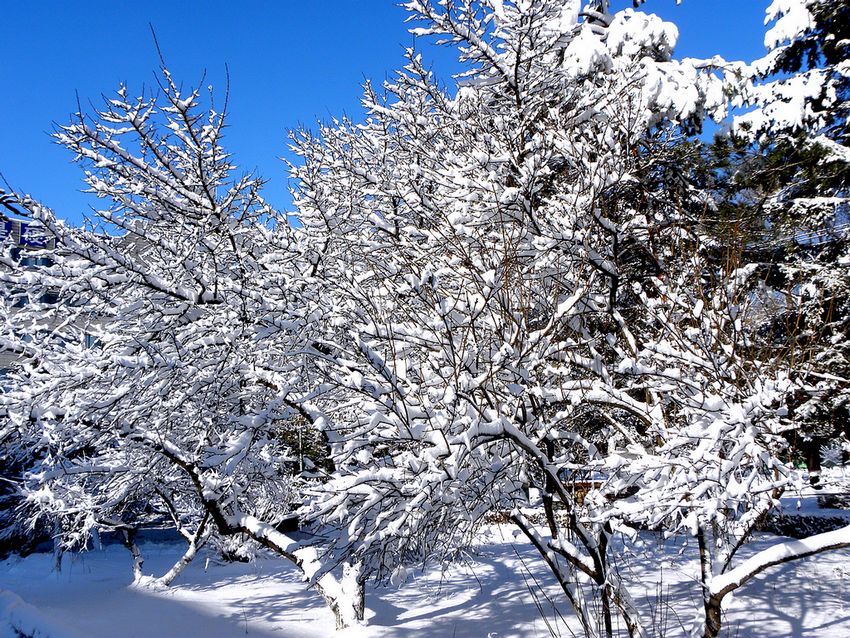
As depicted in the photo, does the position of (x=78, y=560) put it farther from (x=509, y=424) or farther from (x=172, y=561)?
(x=509, y=424)

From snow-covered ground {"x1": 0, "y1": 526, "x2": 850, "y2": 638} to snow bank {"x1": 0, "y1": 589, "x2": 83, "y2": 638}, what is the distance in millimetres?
20

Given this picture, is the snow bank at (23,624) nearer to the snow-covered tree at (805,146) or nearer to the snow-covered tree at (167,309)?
the snow-covered tree at (167,309)

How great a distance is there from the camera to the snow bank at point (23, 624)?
499 centimetres

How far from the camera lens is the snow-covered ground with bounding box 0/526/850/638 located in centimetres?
688

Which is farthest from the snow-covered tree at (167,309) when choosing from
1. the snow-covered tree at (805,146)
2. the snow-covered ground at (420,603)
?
the snow-covered tree at (805,146)

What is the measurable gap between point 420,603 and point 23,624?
666 centimetres

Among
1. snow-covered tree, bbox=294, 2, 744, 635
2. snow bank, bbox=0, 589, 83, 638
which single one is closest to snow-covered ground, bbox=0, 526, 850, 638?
snow bank, bbox=0, 589, 83, 638

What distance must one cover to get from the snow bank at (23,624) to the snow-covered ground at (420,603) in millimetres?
20

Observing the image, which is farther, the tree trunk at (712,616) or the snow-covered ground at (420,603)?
the snow-covered ground at (420,603)

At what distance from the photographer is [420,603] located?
10.4 metres

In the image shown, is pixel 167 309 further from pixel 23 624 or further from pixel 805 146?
pixel 805 146

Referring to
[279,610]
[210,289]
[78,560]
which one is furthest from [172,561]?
[210,289]

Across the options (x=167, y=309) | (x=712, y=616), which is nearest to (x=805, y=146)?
(x=712, y=616)

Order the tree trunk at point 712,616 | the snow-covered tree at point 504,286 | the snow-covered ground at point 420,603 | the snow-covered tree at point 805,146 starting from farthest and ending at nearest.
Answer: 1. the snow-covered tree at point 805,146
2. the snow-covered ground at point 420,603
3. the tree trunk at point 712,616
4. the snow-covered tree at point 504,286
